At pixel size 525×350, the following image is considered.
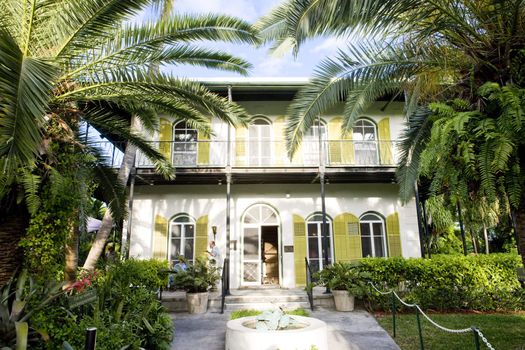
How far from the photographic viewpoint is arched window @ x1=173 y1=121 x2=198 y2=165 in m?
11.5

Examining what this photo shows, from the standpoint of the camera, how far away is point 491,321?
6.89 m

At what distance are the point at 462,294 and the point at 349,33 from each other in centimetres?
689

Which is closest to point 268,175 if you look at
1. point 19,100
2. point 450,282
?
point 450,282

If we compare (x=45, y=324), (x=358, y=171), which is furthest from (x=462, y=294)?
(x=45, y=324)

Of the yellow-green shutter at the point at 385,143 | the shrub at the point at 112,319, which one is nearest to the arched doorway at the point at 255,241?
the yellow-green shutter at the point at 385,143

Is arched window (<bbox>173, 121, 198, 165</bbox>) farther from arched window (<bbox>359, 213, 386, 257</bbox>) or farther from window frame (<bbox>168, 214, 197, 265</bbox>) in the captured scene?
arched window (<bbox>359, 213, 386, 257</bbox>)

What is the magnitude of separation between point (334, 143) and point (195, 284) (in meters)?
6.58

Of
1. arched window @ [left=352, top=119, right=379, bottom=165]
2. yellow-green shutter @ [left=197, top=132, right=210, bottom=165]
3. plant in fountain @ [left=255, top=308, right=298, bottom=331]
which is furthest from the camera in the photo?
arched window @ [left=352, top=119, right=379, bottom=165]

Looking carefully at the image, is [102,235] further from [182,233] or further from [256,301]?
[256,301]

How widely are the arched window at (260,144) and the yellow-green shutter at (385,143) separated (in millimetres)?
3768

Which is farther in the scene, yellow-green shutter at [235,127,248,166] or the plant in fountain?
yellow-green shutter at [235,127,248,166]

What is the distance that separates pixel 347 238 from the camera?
1118cm

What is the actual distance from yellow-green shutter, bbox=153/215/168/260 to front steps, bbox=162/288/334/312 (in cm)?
208

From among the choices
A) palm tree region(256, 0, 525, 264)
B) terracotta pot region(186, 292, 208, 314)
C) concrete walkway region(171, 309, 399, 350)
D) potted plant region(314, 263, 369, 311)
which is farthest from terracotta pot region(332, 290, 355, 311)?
palm tree region(256, 0, 525, 264)
